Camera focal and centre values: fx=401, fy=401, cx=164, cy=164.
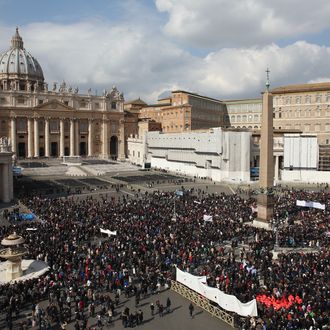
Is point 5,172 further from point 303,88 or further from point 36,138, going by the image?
point 303,88

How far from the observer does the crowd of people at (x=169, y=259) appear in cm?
1550

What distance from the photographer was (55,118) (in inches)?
3479

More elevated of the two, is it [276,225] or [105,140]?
[105,140]

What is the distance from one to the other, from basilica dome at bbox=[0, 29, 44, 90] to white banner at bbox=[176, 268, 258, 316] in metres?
95.2

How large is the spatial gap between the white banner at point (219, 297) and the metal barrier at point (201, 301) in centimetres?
21

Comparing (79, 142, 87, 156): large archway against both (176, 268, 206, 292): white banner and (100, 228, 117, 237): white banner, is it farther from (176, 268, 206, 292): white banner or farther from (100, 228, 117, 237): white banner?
(176, 268, 206, 292): white banner

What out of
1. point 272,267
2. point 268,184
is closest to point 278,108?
point 268,184

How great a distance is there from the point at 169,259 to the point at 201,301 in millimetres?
4692

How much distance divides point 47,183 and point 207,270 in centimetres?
3757

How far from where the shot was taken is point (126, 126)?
10131 cm

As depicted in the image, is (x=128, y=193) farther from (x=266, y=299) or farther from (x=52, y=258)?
(x=266, y=299)

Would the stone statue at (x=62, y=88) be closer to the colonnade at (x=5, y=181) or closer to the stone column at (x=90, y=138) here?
the stone column at (x=90, y=138)

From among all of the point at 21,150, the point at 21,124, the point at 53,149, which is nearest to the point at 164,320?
the point at 21,124

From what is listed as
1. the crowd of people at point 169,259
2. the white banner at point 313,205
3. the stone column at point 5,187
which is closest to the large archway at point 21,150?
the stone column at point 5,187
